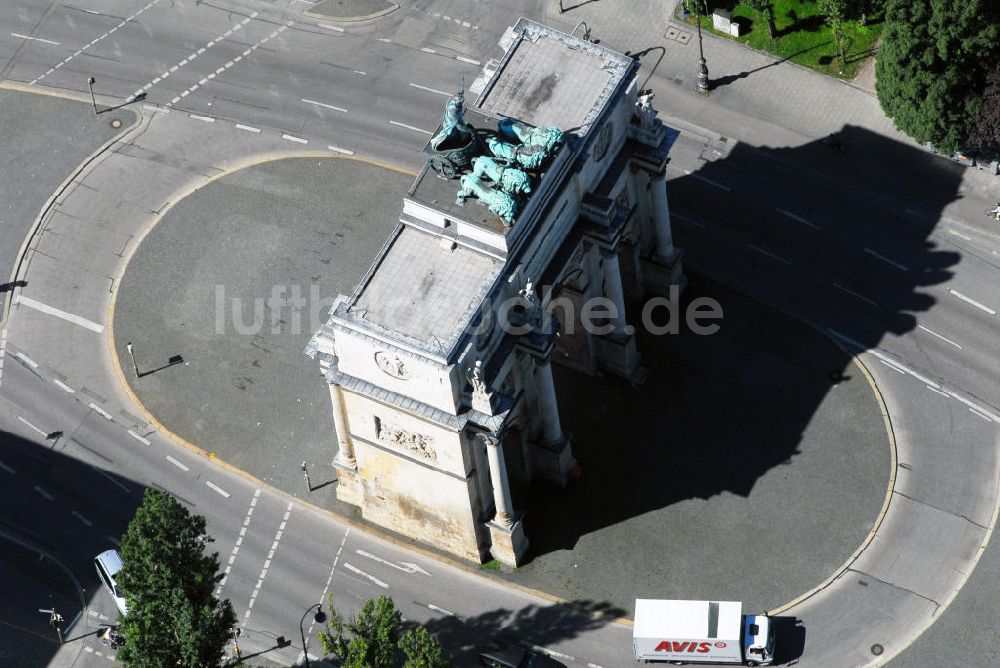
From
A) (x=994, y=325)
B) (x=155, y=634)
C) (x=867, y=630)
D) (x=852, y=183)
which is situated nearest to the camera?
(x=155, y=634)

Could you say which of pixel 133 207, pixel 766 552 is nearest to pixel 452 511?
pixel 766 552

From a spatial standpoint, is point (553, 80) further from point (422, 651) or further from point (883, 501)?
point (422, 651)

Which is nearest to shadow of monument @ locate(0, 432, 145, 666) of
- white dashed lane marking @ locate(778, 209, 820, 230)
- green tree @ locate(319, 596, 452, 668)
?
green tree @ locate(319, 596, 452, 668)

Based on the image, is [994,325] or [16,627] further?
[994,325]

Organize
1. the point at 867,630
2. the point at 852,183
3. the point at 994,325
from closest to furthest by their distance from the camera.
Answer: the point at 867,630 < the point at 994,325 < the point at 852,183

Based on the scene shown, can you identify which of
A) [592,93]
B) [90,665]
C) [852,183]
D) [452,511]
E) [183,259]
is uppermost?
[852,183]

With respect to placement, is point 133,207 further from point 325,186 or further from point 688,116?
point 688,116
